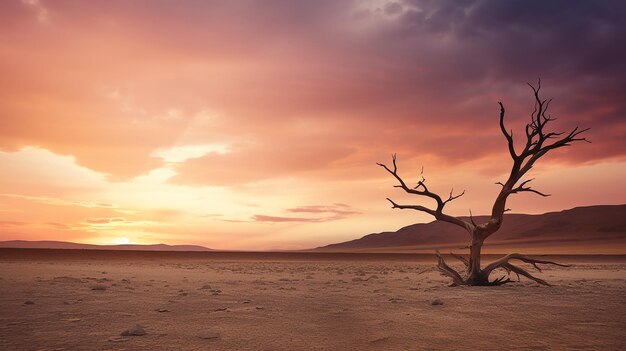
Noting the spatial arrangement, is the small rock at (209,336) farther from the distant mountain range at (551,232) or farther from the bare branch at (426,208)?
the distant mountain range at (551,232)

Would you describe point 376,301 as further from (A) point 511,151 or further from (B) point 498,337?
(A) point 511,151

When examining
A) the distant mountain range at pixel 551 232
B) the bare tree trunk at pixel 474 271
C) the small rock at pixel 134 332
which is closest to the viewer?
the small rock at pixel 134 332

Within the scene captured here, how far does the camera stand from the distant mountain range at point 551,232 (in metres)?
106

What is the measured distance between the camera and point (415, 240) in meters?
166

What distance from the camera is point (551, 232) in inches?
4998

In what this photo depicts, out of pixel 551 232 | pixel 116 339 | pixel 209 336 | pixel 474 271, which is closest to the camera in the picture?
pixel 116 339

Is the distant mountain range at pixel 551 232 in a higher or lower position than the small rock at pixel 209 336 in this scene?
higher

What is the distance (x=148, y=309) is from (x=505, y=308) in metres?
7.94

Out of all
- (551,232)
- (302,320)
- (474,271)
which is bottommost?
(302,320)

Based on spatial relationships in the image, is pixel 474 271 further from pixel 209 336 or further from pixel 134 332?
pixel 134 332

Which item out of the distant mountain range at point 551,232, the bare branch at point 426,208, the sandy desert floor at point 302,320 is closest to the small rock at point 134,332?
the sandy desert floor at point 302,320

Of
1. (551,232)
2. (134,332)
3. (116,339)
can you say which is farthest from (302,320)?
(551,232)

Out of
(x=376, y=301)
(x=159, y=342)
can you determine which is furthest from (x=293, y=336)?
(x=376, y=301)

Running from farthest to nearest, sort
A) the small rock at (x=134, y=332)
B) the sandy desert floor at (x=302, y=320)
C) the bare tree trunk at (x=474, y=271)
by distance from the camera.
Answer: the bare tree trunk at (x=474, y=271), the small rock at (x=134, y=332), the sandy desert floor at (x=302, y=320)
